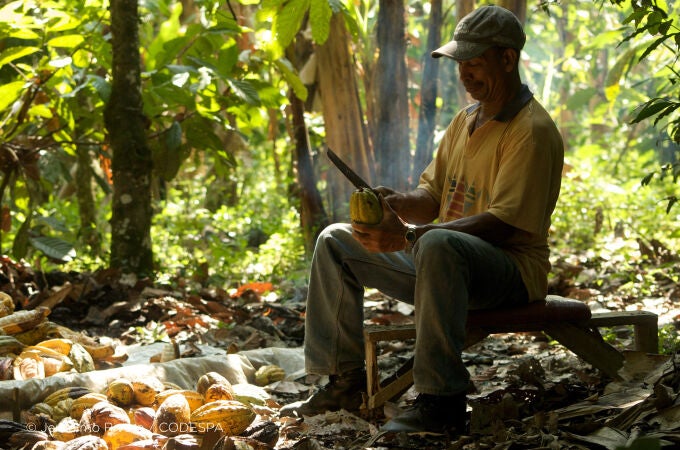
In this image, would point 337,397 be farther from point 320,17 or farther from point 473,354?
point 320,17

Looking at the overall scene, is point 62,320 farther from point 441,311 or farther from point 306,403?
point 441,311

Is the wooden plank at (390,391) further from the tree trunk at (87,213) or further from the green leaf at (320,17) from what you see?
the tree trunk at (87,213)

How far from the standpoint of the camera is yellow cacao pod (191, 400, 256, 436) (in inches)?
101

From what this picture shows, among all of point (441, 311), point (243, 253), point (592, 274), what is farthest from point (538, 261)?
point (243, 253)

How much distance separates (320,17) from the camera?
12.0ft

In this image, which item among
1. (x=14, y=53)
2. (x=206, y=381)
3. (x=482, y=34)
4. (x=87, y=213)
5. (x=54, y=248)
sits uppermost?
(x=14, y=53)

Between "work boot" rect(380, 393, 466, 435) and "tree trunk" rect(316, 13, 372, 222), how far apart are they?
13.4ft

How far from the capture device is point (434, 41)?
240 inches

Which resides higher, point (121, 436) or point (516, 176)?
point (516, 176)

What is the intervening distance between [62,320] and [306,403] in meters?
2.01

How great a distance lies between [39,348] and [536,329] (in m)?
2.01

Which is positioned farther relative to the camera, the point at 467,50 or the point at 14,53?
the point at 14,53

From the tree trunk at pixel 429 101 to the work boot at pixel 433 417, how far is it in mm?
3622

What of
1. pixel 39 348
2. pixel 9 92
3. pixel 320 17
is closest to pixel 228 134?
pixel 9 92
